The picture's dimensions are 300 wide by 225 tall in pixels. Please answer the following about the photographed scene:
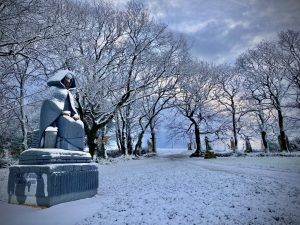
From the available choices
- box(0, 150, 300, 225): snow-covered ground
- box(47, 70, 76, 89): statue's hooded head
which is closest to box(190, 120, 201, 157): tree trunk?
box(0, 150, 300, 225): snow-covered ground

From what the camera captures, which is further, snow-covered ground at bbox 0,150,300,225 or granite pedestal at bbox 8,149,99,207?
granite pedestal at bbox 8,149,99,207


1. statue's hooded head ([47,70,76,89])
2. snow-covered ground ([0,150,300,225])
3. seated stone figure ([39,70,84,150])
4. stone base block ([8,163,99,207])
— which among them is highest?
statue's hooded head ([47,70,76,89])

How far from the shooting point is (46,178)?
20.2 feet

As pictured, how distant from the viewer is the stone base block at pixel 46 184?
6.18m

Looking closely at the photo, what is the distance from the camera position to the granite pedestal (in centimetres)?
620

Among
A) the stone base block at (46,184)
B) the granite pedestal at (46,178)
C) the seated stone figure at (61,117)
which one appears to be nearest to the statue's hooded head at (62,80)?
the seated stone figure at (61,117)

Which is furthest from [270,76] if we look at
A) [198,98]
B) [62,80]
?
[62,80]

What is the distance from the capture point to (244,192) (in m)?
7.42

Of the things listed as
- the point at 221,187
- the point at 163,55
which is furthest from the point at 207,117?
the point at 221,187

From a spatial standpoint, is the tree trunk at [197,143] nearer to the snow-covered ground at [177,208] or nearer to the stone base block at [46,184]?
the snow-covered ground at [177,208]

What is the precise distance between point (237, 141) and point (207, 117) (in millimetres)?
5521

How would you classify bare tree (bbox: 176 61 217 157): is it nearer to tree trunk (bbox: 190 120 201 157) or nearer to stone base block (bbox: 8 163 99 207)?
tree trunk (bbox: 190 120 201 157)

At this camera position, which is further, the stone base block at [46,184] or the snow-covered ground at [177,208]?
the stone base block at [46,184]

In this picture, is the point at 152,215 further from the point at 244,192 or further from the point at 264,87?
the point at 264,87
